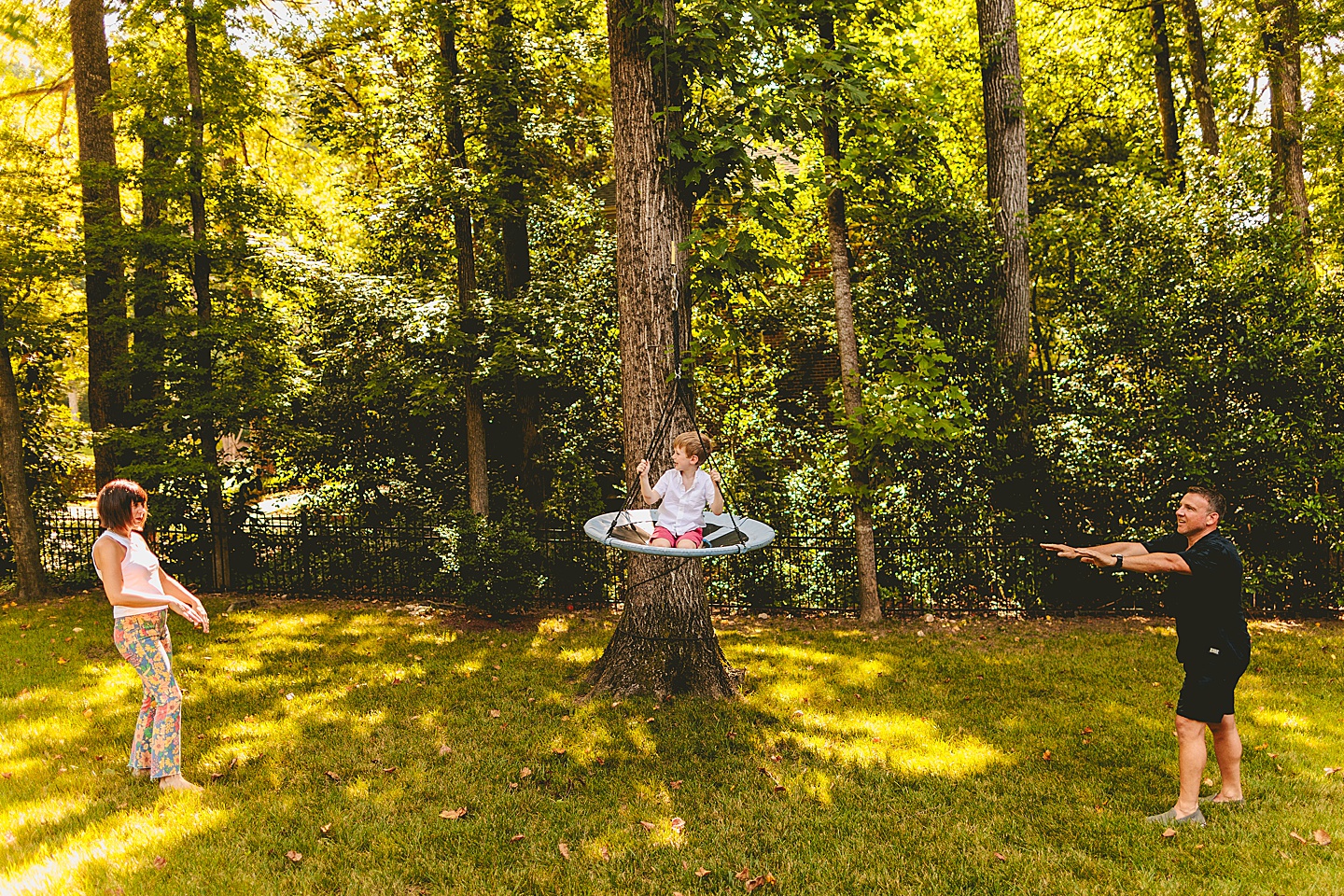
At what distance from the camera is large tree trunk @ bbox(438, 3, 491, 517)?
10.6m

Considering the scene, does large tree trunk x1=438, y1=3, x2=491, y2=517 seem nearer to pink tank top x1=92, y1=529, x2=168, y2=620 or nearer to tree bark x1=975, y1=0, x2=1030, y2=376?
pink tank top x1=92, y1=529, x2=168, y2=620

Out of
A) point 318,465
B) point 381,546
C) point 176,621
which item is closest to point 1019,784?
point 381,546

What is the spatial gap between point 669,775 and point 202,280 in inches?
411

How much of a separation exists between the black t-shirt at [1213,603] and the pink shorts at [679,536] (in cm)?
323

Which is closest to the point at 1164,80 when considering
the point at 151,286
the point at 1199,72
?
the point at 1199,72

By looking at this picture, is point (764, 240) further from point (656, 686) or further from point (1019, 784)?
point (1019, 784)

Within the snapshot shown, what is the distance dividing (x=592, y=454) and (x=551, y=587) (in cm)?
236

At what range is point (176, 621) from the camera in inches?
414

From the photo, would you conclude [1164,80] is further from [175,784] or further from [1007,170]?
[175,784]

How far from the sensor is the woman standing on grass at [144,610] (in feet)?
16.9

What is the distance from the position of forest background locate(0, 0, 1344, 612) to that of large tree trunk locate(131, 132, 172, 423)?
67mm

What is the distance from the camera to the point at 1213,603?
15.6ft

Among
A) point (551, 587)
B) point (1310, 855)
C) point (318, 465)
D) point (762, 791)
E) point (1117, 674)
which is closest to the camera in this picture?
point (1310, 855)

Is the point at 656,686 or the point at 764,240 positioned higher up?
the point at 764,240
